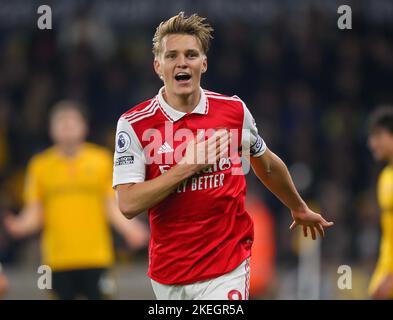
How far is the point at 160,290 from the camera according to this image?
5.43m

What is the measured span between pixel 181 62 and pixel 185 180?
0.61 meters

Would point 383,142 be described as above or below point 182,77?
below

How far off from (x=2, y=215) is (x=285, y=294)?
12.1ft

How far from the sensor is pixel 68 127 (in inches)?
345

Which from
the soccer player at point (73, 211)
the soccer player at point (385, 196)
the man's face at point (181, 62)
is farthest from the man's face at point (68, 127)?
→ the man's face at point (181, 62)

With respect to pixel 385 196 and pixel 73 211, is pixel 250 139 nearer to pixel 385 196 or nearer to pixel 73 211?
pixel 385 196

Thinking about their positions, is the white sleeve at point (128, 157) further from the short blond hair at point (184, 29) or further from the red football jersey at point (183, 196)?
the short blond hair at point (184, 29)

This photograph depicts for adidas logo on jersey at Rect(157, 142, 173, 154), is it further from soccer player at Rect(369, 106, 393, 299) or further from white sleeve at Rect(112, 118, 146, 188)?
soccer player at Rect(369, 106, 393, 299)

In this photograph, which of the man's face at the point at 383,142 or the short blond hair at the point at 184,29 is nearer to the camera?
the short blond hair at the point at 184,29

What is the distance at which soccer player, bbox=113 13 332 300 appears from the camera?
17.3ft

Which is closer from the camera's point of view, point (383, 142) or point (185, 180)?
point (185, 180)

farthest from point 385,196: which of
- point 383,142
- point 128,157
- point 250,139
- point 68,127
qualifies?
point 128,157

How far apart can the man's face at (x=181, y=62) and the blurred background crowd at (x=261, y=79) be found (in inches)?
290

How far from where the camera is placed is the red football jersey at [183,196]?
529 cm
